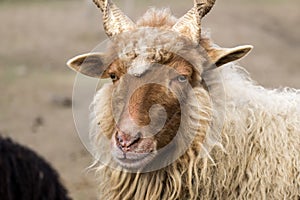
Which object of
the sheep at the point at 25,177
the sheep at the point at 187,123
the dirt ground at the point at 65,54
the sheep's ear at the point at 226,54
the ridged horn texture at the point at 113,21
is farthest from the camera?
the dirt ground at the point at 65,54

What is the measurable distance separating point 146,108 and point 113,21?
80 centimetres

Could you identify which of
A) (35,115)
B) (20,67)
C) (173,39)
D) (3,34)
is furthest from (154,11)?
(3,34)

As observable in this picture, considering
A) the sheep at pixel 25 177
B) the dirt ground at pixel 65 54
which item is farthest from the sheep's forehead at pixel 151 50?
the dirt ground at pixel 65 54

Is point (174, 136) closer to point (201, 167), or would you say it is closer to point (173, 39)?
point (201, 167)

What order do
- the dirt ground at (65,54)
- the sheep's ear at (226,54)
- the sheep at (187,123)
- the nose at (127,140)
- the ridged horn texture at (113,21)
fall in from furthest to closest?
the dirt ground at (65,54) → the ridged horn texture at (113,21) → the sheep's ear at (226,54) → the sheep at (187,123) → the nose at (127,140)

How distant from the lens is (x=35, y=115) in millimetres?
12711

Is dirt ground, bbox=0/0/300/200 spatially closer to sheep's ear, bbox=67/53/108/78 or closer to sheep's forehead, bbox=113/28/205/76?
sheep's ear, bbox=67/53/108/78

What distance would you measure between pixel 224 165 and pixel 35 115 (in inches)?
333

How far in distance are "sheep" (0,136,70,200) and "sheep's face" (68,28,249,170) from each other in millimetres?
1782

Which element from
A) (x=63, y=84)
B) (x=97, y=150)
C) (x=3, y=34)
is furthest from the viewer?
(x=3, y=34)

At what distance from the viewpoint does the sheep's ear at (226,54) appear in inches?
180

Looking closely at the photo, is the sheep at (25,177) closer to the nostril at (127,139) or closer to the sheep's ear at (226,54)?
the nostril at (127,139)

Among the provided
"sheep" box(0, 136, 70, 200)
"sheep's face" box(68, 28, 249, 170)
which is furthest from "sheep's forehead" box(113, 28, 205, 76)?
"sheep" box(0, 136, 70, 200)

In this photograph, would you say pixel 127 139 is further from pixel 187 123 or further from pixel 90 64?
pixel 90 64
